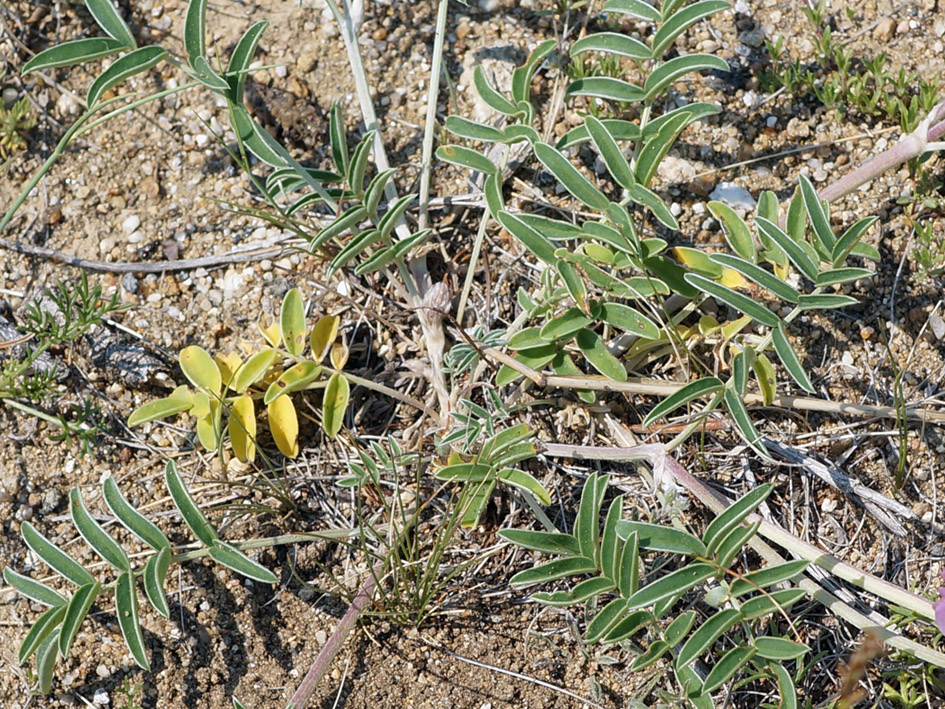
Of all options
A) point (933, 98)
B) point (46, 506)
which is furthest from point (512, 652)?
point (933, 98)

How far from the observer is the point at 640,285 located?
89.8 inches

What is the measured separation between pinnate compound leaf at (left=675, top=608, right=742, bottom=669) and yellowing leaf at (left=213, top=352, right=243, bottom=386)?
1333 millimetres

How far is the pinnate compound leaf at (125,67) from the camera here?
208cm

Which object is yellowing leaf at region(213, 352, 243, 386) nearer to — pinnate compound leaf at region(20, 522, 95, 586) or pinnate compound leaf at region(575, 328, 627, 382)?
pinnate compound leaf at region(20, 522, 95, 586)

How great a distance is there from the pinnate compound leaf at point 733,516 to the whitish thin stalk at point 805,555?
0.14 meters

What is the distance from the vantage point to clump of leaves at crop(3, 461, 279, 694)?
209 centimetres

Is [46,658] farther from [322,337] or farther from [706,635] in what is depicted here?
[706,635]

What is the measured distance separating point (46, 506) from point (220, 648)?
2.09 ft

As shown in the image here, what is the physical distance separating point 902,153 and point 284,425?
175 centimetres

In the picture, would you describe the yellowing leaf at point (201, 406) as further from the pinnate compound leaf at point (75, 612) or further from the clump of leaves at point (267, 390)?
the pinnate compound leaf at point (75, 612)

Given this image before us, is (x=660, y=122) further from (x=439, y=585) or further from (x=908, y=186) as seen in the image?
(x=439, y=585)

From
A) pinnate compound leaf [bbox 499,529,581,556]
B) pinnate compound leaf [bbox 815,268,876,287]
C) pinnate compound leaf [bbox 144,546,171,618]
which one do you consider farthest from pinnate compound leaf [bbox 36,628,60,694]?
pinnate compound leaf [bbox 815,268,876,287]

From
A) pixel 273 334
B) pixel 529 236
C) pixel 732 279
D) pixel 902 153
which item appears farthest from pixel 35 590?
pixel 902 153

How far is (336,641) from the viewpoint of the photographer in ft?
7.63
